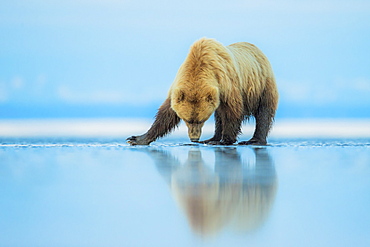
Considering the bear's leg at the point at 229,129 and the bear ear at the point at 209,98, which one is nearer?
the bear ear at the point at 209,98

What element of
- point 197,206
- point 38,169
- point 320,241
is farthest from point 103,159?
point 320,241

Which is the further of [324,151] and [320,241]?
[324,151]

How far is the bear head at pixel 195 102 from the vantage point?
7973 millimetres

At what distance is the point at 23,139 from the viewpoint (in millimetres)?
9539

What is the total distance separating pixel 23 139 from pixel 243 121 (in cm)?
367

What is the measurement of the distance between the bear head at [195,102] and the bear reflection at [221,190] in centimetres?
131

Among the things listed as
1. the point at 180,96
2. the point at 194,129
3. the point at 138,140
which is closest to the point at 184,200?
the point at 180,96

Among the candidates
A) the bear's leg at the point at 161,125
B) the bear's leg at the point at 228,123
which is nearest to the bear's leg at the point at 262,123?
the bear's leg at the point at 228,123

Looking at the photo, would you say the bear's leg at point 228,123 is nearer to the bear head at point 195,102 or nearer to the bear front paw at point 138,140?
the bear head at point 195,102

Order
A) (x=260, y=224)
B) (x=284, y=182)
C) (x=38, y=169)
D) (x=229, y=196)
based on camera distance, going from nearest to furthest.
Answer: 1. (x=260, y=224)
2. (x=229, y=196)
3. (x=284, y=182)
4. (x=38, y=169)

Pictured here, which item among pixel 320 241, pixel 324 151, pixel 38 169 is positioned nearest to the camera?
pixel 320 241

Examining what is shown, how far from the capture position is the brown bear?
8.02 meters

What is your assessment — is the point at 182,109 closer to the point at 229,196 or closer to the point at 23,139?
the point at 23,139

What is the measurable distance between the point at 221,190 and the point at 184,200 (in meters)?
0.51
